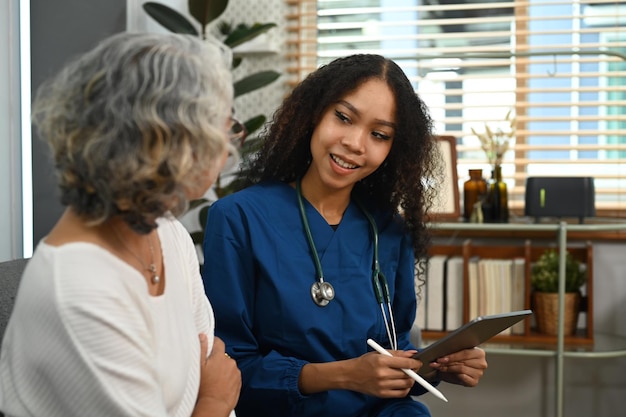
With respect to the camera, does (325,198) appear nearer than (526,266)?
Yes

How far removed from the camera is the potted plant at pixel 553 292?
2912 millimetres

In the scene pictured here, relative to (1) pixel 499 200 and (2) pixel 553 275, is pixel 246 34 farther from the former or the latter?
(2) pixel 553 275

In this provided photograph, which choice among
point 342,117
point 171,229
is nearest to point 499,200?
point 342,117

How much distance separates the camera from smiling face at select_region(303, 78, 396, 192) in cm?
176


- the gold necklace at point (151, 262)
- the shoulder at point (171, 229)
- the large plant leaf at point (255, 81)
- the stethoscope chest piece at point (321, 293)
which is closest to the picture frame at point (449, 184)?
the large plant leaf at point (255, 81)

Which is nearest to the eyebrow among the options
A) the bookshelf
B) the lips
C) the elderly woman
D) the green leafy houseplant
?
the lips

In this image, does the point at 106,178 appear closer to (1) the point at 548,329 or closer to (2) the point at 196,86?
(2) the point at 196,86

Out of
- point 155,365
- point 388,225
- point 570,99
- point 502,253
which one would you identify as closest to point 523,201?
point 502,253

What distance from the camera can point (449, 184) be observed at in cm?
305

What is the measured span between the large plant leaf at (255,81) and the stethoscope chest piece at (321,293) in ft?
4.68

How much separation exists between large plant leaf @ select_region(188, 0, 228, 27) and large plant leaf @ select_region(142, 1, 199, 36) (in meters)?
0.05

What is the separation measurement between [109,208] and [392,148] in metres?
1.00

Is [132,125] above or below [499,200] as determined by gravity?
above

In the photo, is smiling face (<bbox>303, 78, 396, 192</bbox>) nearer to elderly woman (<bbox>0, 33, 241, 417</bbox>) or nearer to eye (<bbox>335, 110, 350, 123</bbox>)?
eye (<bbox>335, 110, 350, 123</bbox>)
